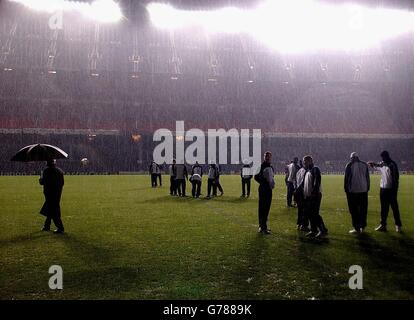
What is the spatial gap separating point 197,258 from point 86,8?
53444 millimetres

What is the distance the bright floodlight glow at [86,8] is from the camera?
164ft

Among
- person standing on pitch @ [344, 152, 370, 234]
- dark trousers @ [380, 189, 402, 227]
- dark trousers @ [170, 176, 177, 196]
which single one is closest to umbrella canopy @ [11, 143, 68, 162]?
person standing on pitch @ [344, 152, 370, 234]

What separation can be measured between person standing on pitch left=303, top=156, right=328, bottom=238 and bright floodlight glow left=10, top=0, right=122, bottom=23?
4575cm

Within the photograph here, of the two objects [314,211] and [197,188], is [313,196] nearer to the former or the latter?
[314,211]

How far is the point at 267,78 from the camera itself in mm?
54094

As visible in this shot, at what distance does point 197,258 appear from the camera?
7379mm

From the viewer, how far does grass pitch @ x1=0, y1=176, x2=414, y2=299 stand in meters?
5.61

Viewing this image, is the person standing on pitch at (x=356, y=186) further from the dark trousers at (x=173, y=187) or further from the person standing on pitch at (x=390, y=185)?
the dark trousers at (x=173, y=187)

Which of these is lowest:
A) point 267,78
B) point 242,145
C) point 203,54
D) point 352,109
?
point 242,145

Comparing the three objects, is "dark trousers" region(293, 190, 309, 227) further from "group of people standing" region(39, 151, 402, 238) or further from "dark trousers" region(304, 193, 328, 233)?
"dark trousers" region(304, 193, 328, 233)

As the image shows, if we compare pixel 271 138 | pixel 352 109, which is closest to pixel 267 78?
pixel 271 138
